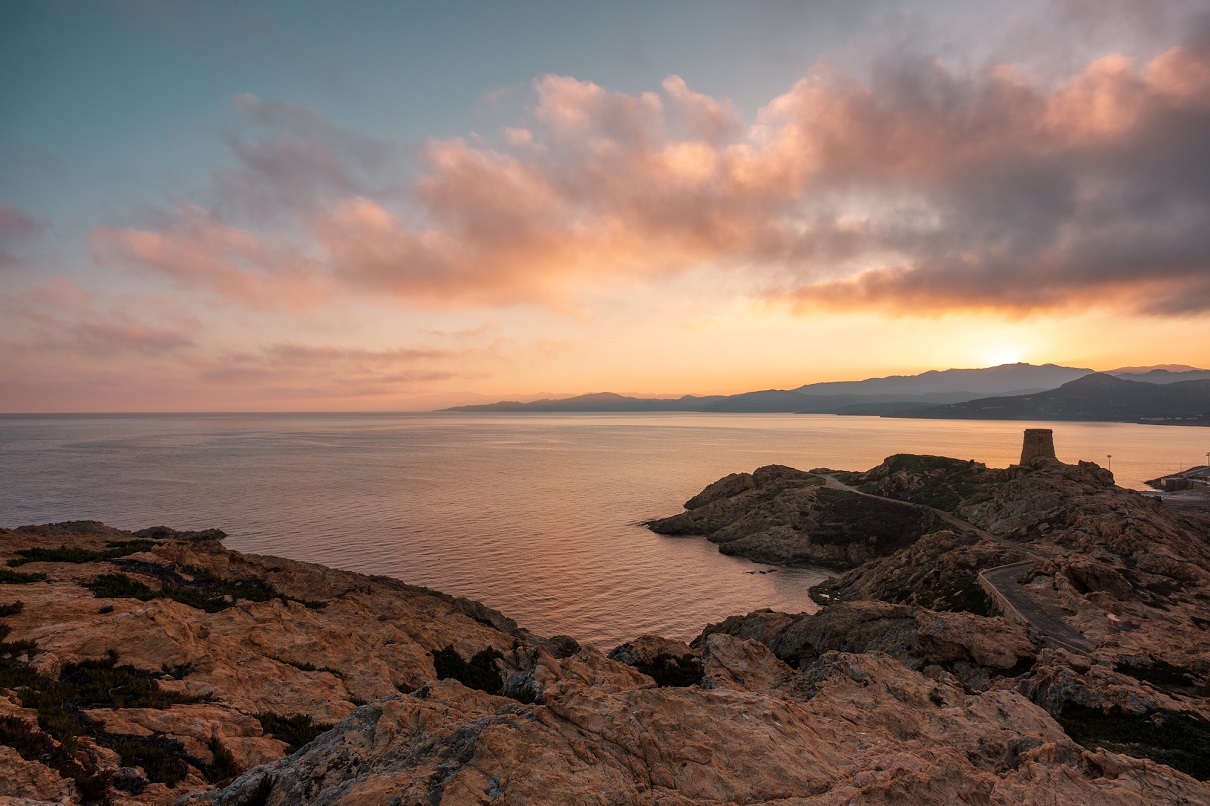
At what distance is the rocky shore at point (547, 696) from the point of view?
1191cm

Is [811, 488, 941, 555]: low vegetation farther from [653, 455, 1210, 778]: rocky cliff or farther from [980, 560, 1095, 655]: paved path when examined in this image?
[980, 560, 1095, 655]: paved path

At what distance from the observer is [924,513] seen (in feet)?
254

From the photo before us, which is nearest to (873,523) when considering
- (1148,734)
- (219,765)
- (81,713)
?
(1148,734)

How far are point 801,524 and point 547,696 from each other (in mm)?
75108

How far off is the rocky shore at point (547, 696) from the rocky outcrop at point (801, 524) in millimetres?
30379

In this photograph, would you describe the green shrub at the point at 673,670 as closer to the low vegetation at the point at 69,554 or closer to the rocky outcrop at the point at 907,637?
the rocky outcrop at the point at 907,637

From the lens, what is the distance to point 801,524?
264ft

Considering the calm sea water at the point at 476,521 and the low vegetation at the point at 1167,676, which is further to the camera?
the calm sea water at the point at 476,521

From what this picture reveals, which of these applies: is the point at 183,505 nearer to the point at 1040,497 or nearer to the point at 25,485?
the point at 25,485

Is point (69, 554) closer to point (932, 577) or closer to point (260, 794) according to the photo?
point (260, 794)

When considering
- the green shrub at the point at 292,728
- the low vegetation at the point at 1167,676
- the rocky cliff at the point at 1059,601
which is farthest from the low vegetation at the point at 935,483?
the green shrub at the point at 292,728

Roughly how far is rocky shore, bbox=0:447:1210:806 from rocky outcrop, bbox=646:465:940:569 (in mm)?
30379

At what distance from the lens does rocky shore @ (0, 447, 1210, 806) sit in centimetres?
1191

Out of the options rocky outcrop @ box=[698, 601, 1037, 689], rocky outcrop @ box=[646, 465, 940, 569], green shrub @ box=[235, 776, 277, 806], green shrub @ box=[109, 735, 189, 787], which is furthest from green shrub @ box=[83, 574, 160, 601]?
rocky outcrop @ box=[646, 465, 940, 569]
